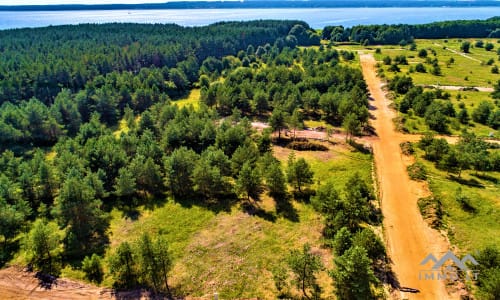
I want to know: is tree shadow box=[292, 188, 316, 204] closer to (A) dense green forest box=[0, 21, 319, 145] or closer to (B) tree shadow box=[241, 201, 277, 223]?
(B) tree shadow box=[241, 201, 277, 223]

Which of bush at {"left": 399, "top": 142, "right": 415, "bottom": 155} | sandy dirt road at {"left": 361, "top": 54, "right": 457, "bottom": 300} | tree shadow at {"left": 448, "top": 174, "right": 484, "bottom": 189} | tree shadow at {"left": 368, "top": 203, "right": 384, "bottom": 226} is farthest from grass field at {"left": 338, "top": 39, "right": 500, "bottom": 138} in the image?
tree shadow at {"left": 368, "top": 203, "right": 384, "bottom": 226}

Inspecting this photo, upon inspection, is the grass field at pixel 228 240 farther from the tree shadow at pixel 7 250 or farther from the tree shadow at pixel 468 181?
the tree shadow at pixel 468 181

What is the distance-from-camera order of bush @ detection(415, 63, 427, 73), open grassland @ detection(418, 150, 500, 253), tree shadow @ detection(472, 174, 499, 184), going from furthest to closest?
bush @ detection(415, 63, 427, 73) < tree shadow @ detection(472, 174, 499, 184) < open grassland @ detection(418, 150, 500, 253)

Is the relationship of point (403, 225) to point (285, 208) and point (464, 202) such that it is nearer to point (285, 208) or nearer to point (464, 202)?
point (464, 202)

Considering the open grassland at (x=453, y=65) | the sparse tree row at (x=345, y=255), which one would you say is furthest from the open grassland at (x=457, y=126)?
the sparse tree row at (x=345, y=255)

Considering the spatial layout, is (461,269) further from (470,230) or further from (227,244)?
(227,244)

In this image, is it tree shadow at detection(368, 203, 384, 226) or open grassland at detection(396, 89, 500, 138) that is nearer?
tree shadow at detection(368, 203, 384, 226)

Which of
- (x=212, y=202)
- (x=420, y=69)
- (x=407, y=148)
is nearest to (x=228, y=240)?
(x=212, y=202)

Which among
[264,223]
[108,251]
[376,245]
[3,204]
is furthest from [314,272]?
[3,204]
